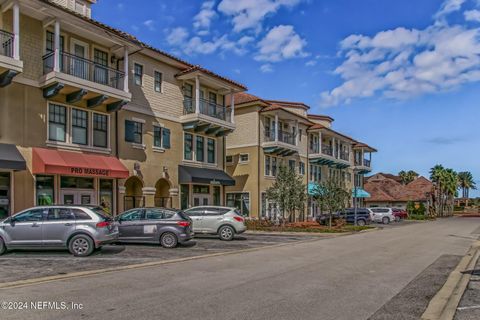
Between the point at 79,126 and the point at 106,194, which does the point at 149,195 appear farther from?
the point at 79,126

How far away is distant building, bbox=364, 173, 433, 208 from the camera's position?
246 feet

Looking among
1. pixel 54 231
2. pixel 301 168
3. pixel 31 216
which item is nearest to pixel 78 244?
pixel 54 231

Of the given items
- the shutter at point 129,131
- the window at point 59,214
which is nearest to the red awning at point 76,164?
the shutter at point 129,131

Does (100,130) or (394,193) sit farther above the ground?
(100,130)

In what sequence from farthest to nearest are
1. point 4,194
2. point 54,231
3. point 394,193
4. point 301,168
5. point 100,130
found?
point 394,193 → point 301,168 → point 100,130 → point 4,194 → point 54,231

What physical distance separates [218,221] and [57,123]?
886 cm

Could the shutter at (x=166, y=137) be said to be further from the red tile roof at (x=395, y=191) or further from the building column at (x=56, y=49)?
the red tile roof at (x=395, y=191)

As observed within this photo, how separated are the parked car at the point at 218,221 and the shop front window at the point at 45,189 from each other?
6.39m

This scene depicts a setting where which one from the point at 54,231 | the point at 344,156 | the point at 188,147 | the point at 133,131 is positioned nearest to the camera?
the point at 54,231

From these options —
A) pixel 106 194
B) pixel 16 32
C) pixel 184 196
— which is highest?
pixel 16 32

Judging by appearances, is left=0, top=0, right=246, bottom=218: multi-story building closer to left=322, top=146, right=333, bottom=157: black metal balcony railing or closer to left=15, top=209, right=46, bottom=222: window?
left=15, top=209, right=46, bottom=222: window

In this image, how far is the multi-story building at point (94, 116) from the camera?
19.8m

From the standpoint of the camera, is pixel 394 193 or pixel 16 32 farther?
pixel 394 193

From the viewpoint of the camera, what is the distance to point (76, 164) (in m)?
21.1
